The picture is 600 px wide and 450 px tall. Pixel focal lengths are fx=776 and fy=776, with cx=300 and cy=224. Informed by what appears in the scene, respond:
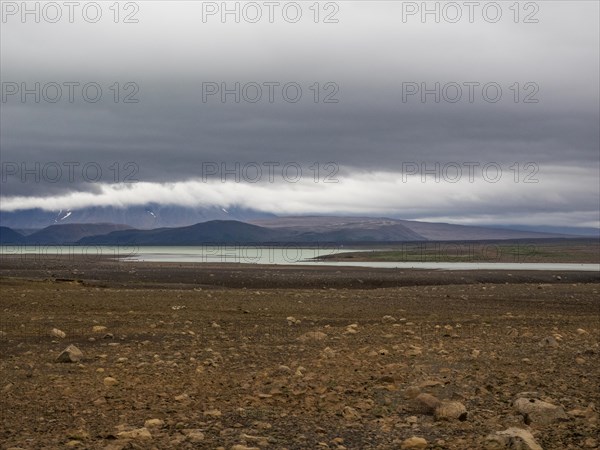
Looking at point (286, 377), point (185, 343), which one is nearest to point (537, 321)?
point (185, 343)

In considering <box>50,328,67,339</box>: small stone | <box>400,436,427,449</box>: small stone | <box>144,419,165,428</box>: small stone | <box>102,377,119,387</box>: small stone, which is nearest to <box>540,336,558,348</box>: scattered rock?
<box>400,436,427,449</box>: small stone

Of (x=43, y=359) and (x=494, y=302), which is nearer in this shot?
(x=43, y=359)

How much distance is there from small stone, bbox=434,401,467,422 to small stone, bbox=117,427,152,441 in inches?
157

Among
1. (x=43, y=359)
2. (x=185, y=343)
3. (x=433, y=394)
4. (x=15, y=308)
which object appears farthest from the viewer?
(x=15, y=308)

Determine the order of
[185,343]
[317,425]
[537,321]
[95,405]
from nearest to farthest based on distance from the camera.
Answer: [317,425]
[95,405]
[185,343]
[537,321]

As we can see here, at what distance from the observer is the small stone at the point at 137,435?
943cm

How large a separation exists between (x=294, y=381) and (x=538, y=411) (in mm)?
4047

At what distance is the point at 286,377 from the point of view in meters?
13.4

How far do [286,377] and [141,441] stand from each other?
4416 millimetres

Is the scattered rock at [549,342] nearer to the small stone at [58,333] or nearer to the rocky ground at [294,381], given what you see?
the rocky ground at [294,381]

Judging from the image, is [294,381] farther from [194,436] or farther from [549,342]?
[549,342]

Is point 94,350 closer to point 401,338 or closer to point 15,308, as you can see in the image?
point 401,338

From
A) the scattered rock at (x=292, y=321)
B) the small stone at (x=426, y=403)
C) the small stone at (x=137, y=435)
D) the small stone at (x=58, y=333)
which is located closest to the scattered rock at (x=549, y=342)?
the small stone at (x=426, y=403)

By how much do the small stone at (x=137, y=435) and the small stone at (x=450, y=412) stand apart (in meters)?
4.00
